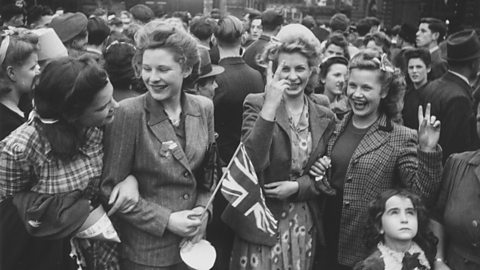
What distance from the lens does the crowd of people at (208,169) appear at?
269 cm

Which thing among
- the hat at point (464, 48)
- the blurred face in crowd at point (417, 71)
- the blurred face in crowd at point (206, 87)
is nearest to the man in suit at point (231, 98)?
the blurred face in crowd at point (206, 87)

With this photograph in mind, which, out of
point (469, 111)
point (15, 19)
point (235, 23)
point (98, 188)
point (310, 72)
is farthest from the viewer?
point (15, 19)

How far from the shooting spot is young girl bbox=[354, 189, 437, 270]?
315 centimetres

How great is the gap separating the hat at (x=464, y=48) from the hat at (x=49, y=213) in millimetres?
4096

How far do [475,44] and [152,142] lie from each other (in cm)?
372

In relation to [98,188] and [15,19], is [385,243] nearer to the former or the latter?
[98,188]

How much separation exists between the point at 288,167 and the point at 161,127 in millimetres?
852

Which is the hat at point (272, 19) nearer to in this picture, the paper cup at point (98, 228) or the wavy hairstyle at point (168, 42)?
the wavy hairstyle at point (168, 42)

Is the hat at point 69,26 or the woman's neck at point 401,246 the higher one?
the hat at point 69,26

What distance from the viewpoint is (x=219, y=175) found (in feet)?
11.2

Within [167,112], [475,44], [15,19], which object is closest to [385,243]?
[167,112]

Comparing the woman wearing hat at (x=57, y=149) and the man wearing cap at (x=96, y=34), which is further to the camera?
the man wearing cap at (x=96, y=34)

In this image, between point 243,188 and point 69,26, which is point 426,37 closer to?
point 69,26

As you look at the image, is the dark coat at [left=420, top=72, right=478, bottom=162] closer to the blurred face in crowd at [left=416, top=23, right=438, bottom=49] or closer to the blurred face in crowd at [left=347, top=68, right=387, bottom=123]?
the blurred face in crowd at [left=347, top=68, right=387, bottom=123]
